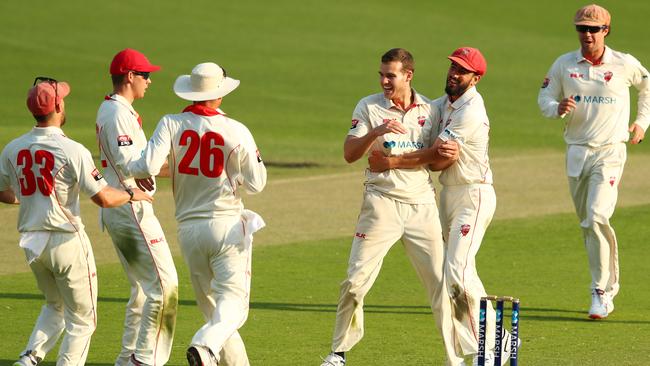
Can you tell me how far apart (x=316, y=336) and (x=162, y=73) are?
20.3 metres

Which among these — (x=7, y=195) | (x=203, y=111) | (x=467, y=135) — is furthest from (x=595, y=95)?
(x=7, y=195)

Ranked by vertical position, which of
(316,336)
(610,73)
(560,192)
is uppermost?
(610,73)

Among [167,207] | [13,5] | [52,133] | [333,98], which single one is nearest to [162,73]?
[333,98]

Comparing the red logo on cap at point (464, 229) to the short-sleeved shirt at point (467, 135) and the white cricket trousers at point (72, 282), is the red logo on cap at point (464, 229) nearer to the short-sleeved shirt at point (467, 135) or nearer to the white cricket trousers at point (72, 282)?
the short-sleeved shirt at point (467, 135)

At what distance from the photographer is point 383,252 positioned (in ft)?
31.2

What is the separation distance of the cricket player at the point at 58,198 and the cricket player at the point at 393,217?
170 cm

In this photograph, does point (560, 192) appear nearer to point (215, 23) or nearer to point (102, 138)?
point (102, 138)

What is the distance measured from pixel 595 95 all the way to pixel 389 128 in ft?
10.8

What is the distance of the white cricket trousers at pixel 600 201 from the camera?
11.5m

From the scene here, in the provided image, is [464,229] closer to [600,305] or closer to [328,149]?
[600,305]

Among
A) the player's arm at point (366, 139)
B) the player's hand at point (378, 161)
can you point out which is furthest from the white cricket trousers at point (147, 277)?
the player's hand at point (378, 161)

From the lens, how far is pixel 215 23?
3569 centimetres

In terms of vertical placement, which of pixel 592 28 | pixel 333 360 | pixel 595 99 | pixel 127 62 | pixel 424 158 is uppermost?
pixel 592 28

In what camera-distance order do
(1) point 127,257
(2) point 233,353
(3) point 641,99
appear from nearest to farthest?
1. (2) point 233,353
2. (1) point 127,257
3. (3) point 641,99
